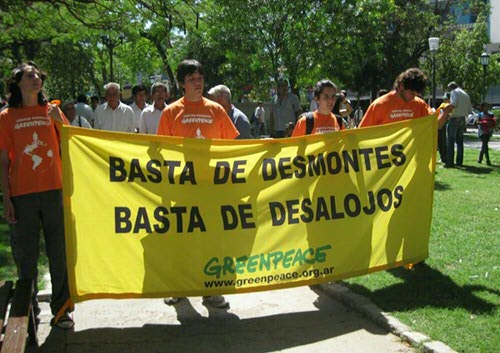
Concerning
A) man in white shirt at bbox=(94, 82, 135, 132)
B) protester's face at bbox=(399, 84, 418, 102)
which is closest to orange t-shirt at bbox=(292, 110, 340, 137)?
protester's face at bbox=(399, 84, 418, 102)

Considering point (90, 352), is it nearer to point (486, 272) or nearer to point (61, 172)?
point (61, 172)

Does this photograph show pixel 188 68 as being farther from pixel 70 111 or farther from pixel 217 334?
pixel 70 111

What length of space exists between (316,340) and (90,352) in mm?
1678

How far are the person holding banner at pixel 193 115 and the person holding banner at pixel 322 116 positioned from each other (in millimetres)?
799

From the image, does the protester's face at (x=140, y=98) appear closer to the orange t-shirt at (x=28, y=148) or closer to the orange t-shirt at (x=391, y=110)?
the orange t-shirt at (x=391, y=110)

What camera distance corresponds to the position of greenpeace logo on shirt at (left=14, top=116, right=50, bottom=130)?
4754mm

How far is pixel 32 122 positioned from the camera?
4.80 metres

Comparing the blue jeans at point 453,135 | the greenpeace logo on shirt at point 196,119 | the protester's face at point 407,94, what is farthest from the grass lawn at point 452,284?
the blue jeans at point 453,135

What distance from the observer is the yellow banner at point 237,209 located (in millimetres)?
4852

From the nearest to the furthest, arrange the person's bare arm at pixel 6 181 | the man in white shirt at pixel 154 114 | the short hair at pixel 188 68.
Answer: the person's bare arm at pixel 6 181 → the short hair at pixel 188 68 → the man in white shirt at pixel 154 114

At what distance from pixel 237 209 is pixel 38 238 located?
1555 millimetres

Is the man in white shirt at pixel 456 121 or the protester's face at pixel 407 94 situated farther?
the man in white shirt at pixel 456 121

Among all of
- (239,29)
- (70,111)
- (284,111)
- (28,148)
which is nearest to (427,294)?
(28,148)

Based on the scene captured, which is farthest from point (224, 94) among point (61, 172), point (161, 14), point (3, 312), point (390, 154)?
point (161, 14)
